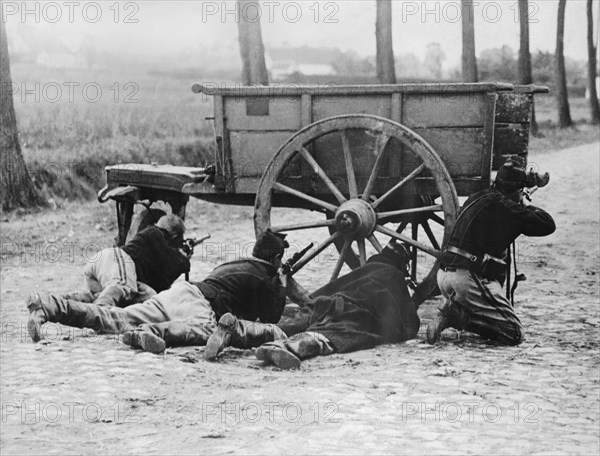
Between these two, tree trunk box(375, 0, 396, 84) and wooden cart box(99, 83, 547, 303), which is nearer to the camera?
wooden cart box(99, 83, 547, 303)

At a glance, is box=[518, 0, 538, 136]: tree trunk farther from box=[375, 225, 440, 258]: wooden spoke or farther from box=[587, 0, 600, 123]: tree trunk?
box=[375, 225, 440, 258]: wooden spoke

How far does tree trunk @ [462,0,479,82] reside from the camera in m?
20.8

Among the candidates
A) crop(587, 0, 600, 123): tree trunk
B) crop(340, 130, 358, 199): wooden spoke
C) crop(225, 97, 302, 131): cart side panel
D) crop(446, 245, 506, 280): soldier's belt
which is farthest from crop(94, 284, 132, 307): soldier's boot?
crop(587, 0, 600, 123): tree trunk

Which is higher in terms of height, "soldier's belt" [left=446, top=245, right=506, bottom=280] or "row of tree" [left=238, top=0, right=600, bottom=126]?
"row of tree" [left=238, top=0, right=600, bottom=126]

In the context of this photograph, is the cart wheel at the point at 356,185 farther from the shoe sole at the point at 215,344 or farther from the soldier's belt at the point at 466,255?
the shoe sole at the point at 215,344

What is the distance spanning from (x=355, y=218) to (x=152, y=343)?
1808 millimetres

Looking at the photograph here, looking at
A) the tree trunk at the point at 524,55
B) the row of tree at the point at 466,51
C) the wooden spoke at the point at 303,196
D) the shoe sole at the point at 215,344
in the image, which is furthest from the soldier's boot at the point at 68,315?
the tree trunk at the point at 524,55

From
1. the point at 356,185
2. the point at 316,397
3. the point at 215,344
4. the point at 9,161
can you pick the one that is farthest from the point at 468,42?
the point at 316,397

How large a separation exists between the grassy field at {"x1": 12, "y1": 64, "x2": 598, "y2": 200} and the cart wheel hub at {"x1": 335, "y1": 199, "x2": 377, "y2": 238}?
→ 563cm

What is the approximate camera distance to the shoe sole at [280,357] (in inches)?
252

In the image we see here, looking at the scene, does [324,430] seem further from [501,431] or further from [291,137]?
[291,137]

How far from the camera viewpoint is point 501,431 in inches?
201

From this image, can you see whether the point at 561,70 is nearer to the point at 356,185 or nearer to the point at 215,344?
the point at 356,185

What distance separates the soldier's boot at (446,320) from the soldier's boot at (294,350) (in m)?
0.77
